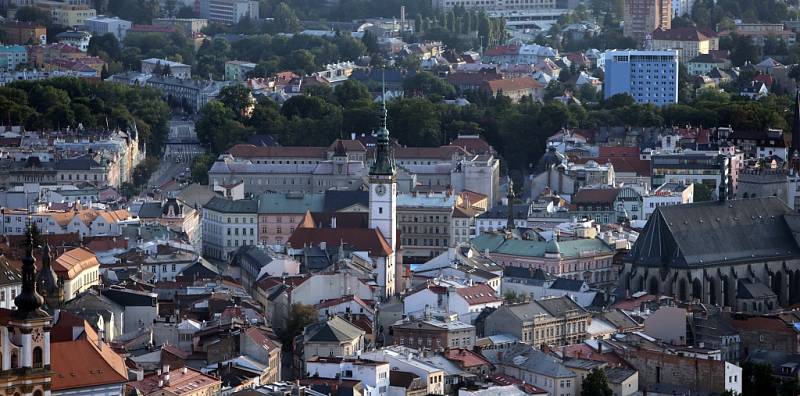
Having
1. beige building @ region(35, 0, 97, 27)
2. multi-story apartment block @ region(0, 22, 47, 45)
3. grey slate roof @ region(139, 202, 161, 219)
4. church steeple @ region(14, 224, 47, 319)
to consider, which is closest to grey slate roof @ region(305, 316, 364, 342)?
grey slate roof @ region(139, 202, 161, 219)

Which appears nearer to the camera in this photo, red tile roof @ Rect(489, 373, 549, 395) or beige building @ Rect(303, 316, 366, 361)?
red tile roof @ Rect(489, 373, 549, 395)

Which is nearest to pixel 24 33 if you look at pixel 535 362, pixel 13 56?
pixel 13 56

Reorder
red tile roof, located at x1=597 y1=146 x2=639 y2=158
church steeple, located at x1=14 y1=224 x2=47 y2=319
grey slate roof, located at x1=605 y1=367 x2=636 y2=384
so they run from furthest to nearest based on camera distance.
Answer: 1. red tile roof, located at x1=597 y1=146 x2=639 y2=158
2. grey slate roof, located at x1=605 y1=367 x2=636 y2=384
3. church steeple, located at x1=14 y1=224 x2=47 y2=319

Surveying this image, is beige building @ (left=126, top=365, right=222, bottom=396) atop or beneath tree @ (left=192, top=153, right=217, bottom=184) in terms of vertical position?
atop

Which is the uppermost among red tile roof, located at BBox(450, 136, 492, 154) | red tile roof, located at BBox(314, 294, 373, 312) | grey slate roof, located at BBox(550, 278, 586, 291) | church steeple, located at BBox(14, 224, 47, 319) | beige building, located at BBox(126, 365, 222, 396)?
church steeple, located at BBox(14, 224, 47, 319)

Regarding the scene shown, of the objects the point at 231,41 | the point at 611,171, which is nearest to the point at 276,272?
the point at 611,171

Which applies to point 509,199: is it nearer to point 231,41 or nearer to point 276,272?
point 276,272

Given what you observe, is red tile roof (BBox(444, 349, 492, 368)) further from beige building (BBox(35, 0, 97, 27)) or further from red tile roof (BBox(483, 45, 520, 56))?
beige building (BBox(35, 0, 97, 27))

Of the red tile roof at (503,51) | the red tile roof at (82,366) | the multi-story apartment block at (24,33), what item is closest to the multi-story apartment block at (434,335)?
the red tile roof at (82,366)
